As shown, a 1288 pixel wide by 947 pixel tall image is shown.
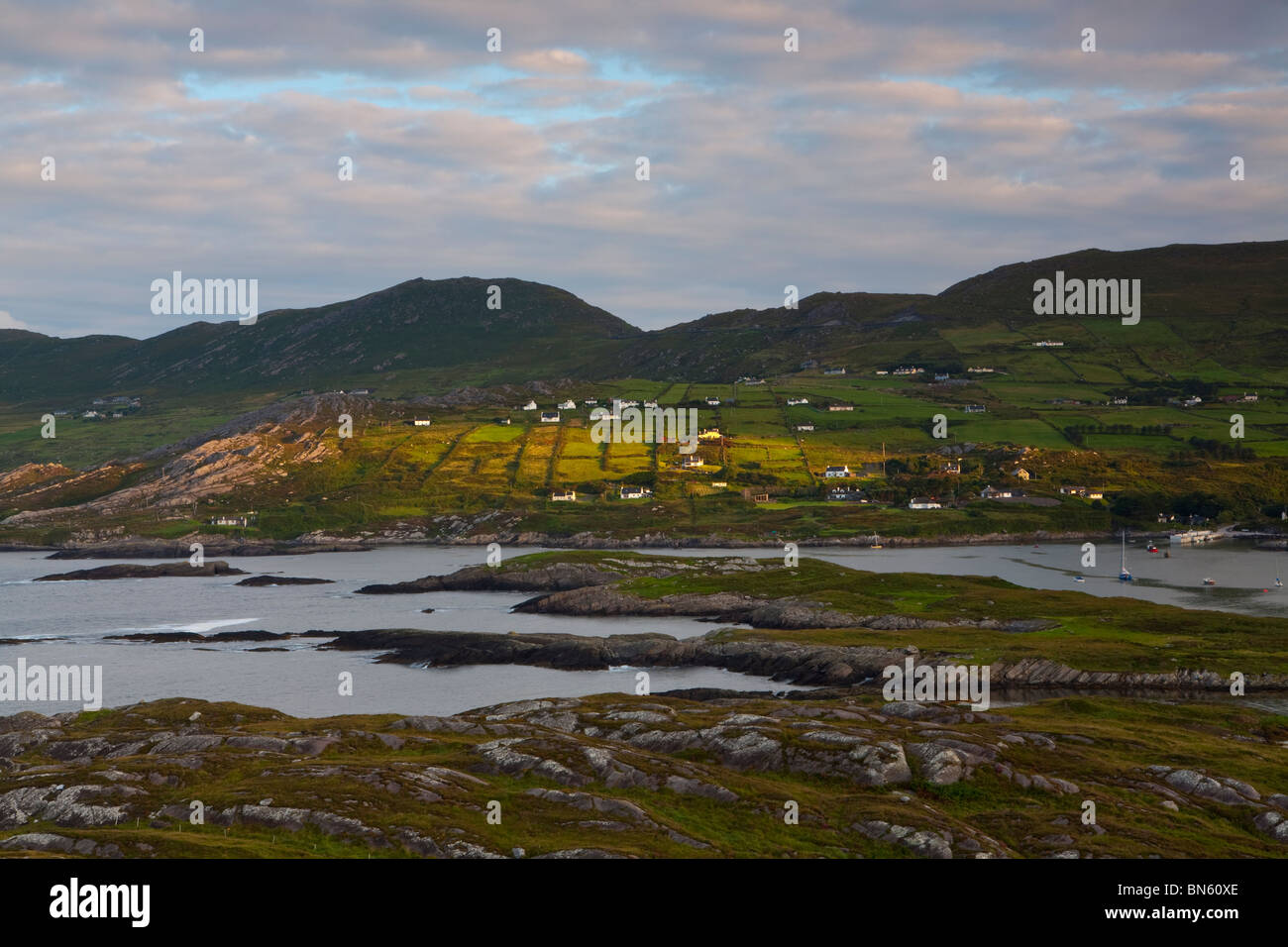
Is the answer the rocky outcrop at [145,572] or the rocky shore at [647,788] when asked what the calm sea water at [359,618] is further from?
the rocky shore at [647,788]

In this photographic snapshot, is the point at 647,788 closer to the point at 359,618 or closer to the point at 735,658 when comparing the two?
the point at 735,658

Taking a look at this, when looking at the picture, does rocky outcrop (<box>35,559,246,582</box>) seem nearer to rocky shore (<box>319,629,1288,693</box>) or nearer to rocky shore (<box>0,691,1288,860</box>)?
rocky shore (<box>319,629,1288,693</box>)

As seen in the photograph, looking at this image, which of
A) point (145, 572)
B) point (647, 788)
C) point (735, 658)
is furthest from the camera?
point (145, 572)

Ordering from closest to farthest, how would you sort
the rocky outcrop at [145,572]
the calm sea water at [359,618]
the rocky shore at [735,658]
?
the rocky shore at [735,658] → the calm sea water at [359,618] → the rocky outcrop at [145,572]

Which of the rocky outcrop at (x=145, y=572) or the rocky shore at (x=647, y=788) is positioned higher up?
the rocky shore at (x=647, y=788)

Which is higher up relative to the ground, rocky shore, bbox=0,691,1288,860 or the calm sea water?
rocky shore, bbox=0,691,1288,860

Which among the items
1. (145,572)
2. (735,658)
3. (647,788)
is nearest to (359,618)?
(735,658)

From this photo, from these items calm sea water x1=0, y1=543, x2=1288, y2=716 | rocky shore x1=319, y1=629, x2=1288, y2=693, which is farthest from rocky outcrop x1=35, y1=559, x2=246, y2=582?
rocky shore x1=319, y1=629, x2=1288, y2=693

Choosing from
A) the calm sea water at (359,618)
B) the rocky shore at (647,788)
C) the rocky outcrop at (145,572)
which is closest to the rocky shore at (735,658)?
the calm sea water at (359,618)
